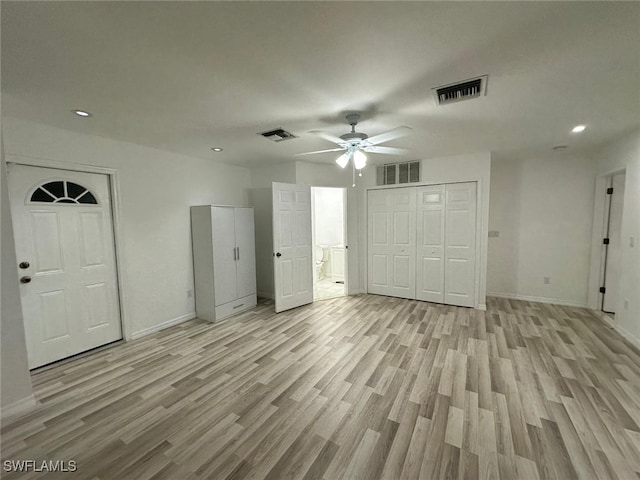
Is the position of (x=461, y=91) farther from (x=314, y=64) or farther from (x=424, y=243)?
(x=424, y=243)

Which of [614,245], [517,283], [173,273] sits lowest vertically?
Result: [517,283]

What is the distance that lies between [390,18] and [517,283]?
16.5 feet

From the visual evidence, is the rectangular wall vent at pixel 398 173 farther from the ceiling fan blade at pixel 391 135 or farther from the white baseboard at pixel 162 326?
the white baseboard at pixel 162 326

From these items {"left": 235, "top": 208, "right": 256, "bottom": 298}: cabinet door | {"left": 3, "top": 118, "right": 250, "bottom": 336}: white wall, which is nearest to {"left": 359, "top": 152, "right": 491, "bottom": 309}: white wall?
{"left": 235, "top": 208, "right": 256, "bottom": 298}: cabinet door

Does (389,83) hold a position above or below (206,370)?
above

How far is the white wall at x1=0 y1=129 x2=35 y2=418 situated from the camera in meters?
2.08

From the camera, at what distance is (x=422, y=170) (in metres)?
4.54

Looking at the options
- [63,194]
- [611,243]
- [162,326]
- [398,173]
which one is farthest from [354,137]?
[611,243]

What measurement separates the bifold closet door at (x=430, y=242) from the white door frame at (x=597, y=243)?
7.29 feet

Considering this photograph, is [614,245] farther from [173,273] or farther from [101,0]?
[173,273]

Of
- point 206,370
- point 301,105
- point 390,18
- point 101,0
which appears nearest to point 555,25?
point 390,18

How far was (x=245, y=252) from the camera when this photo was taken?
441cm

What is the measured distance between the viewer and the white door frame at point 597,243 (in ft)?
→ 13.2

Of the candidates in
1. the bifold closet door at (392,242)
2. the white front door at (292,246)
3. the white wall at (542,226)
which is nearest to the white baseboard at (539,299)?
the white wall at (542,226)
